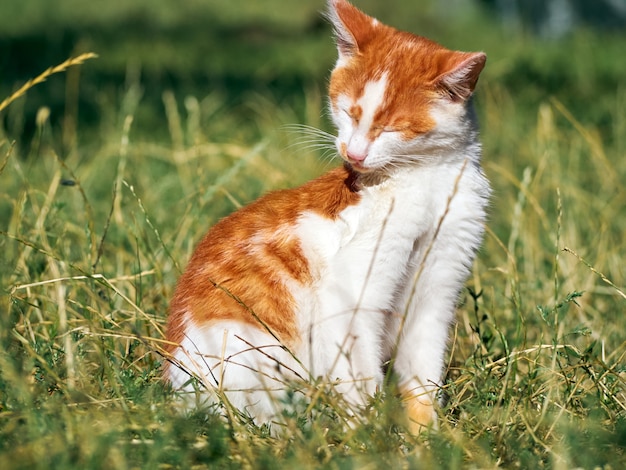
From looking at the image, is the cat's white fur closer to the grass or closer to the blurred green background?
the grass

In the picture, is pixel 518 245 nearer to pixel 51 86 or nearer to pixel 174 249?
pixel 174 249

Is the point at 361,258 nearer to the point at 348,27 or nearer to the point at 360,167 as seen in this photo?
the point at 360,167

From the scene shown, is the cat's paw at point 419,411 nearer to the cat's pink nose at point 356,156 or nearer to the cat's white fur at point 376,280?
the cat's white fur at point 376,280

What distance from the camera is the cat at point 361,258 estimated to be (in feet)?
7.20

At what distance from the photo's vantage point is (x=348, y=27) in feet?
7.88

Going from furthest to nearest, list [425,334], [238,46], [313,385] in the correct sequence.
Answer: [238,46]
[425,334]
[313,385]

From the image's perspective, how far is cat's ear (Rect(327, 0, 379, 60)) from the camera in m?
2.40

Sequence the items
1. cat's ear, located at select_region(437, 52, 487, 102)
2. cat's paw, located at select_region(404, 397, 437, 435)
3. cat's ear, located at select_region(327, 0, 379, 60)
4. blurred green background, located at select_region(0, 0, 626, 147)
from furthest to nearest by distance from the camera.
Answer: blurred green background, located at select_region(0, 0, 626, 147), cat's ear, located at select_region(327, 0, 379, 60), cat's paw, located at select_region(404, 397, 437, 435), cat's ear, located at select_region(437, 52, 487, 102)

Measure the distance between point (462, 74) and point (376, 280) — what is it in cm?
59

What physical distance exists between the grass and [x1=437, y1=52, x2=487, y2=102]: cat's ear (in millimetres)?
536

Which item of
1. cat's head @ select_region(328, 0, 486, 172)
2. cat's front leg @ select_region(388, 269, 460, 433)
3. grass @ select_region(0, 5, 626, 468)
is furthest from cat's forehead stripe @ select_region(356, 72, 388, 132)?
grass @ select_region(0, 5, 626, 468)

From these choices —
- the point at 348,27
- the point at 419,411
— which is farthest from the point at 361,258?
the point at 348,27

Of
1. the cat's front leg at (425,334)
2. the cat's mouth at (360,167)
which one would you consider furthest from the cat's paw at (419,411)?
the cat's mouth at (360,167)

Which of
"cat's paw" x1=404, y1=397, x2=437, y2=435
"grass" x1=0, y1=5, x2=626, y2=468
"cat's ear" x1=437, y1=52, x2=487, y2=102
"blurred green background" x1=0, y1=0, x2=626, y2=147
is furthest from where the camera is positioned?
"blurred green background" x1=0, y1=0, x2=626, y2=147
